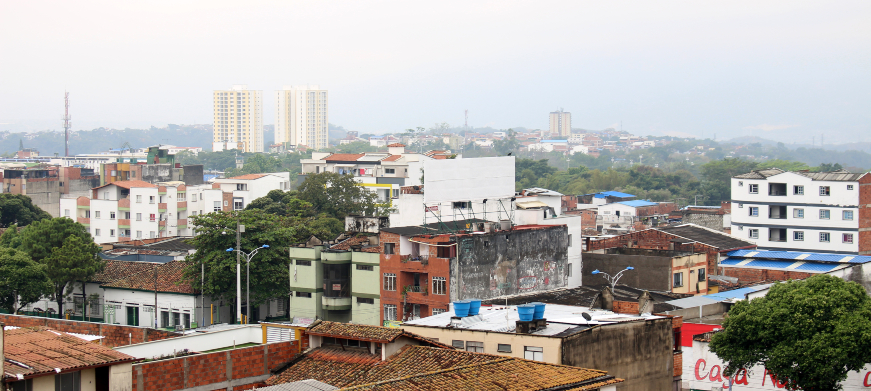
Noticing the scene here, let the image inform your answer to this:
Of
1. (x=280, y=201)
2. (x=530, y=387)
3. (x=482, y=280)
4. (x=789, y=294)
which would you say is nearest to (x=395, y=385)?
(x=530, y=387)

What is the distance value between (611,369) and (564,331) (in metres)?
1.48

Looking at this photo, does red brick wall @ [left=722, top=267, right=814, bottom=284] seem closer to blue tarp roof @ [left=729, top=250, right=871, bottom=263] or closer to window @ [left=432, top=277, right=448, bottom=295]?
blue tarp roof @ [left=729, top=250, right=871, bottom=263]

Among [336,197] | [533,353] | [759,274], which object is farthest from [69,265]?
[759,274]

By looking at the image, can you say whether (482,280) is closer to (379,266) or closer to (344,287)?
(379,266)

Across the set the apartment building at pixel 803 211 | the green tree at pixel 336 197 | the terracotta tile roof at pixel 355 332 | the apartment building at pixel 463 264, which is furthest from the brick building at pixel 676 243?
the terracotta tile roof at pixel 355 332

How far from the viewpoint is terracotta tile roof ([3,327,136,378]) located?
672 inches

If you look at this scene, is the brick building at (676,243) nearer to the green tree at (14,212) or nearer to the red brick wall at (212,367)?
the red brick wall at (212,367)

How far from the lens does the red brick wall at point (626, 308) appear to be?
93.5ft

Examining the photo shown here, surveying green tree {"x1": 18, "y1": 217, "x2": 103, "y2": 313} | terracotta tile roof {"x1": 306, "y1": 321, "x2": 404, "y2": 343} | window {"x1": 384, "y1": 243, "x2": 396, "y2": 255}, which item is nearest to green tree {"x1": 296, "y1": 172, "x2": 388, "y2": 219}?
green tree {"x1": 18, "y1": 217, "x2": 103, "y2": 313}

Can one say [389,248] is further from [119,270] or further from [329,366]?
[329,366]

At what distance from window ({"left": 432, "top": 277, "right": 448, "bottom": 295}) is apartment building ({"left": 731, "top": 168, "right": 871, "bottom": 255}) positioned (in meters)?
33.4

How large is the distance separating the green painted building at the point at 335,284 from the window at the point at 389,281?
37.1 inches

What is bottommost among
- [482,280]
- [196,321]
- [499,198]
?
[196,321]

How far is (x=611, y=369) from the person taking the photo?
2398 cm
